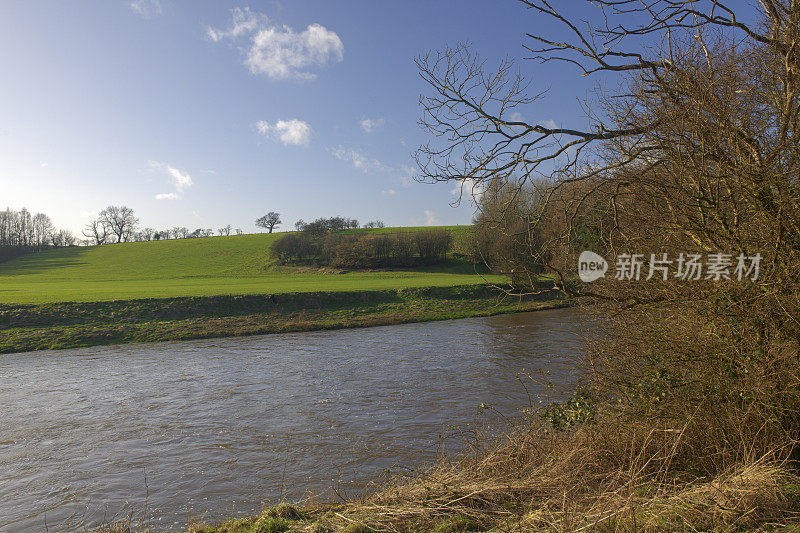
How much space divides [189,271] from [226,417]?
158 feet

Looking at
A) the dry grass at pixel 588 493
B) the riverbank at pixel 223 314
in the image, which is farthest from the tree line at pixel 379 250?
the dry grass at pixel 588 493

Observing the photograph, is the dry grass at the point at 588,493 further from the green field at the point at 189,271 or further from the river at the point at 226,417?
the green field at the point at 189,271

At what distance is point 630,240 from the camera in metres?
5.84

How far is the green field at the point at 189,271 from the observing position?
38.7 metres

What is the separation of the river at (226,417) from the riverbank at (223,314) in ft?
7.27

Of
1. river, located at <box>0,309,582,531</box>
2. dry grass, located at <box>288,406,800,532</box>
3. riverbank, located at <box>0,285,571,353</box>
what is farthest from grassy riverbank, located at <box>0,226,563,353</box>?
dry grass, located at <box>288,406,800,532</box>

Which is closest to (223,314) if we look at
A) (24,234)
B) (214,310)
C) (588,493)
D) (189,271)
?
(214,310)

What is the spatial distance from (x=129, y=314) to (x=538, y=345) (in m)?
19.9

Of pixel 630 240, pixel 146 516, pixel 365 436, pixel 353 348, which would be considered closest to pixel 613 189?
pixel 630 240

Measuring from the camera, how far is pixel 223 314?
86.6 feet

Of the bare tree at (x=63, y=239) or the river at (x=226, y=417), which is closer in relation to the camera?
the river at (x=226, y=417)

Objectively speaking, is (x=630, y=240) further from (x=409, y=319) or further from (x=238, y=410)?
(x=409, y=319)

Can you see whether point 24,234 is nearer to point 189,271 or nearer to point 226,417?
point 189,271

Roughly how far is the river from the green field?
1323 cm
